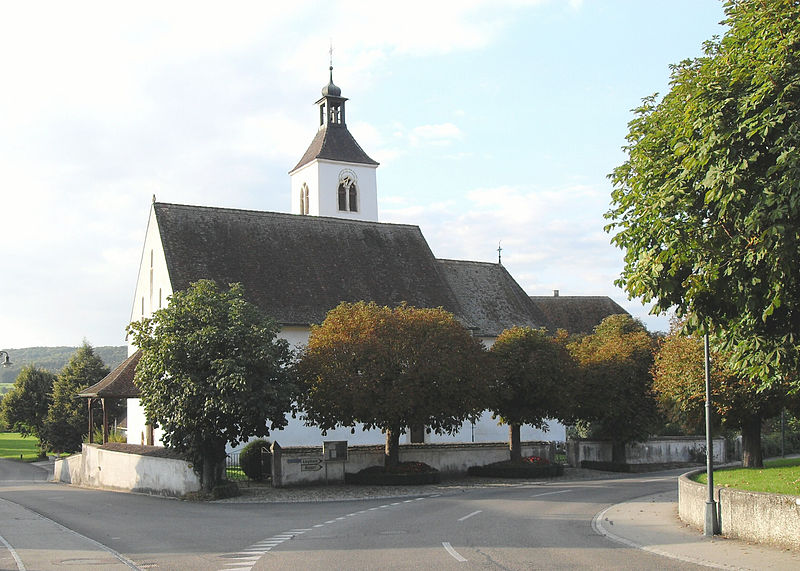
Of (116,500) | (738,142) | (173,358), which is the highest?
(738,142)

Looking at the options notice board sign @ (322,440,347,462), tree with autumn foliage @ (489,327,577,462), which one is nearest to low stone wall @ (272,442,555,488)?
notice board sign @ (322,440,347,462)

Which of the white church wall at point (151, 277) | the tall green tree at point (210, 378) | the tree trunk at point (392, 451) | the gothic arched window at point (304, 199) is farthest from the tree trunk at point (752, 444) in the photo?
the gothic arched window at point (304, 199)

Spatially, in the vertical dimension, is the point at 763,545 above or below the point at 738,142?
below

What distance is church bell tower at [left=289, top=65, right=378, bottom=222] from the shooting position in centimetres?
6344

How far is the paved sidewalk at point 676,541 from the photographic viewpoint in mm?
13250

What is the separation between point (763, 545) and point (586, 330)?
5085 cm

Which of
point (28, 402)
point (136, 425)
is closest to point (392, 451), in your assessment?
point (136, 425)

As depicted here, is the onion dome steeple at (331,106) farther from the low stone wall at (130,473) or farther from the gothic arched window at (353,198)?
the low stone wall at (130,473)

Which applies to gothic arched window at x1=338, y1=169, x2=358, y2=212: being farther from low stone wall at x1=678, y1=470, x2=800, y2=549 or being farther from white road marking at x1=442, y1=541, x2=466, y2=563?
white road marking at x1=442, y1=541, x2=466, y2=563

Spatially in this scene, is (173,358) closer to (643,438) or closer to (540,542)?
(540,542)

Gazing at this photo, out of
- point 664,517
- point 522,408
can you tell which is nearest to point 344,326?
point 522,408

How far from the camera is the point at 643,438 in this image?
37344mm

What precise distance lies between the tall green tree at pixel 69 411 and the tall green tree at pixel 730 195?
54994mm

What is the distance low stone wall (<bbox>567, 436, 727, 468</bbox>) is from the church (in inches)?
239
